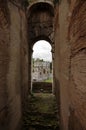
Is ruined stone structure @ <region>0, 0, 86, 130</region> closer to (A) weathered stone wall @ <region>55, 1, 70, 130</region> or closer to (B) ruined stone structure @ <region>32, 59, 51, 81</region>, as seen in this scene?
(A) weathered stone wall @ <region>55, 1, 70, 130</region>

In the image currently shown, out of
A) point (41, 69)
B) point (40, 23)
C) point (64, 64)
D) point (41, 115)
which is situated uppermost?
point (40, 23)

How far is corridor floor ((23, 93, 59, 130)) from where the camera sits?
7629 millimetres

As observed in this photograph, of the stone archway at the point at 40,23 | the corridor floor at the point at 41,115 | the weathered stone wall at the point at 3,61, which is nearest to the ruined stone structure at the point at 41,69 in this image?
the stone archway at the point at 40,23

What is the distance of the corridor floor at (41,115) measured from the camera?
25.0ft

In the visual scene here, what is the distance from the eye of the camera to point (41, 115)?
8.48 metres

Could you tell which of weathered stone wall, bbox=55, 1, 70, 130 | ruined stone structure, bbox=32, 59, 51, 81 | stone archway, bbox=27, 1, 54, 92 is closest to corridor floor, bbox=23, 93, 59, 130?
weathered stone wall, bbox=55, 1, 70, 130

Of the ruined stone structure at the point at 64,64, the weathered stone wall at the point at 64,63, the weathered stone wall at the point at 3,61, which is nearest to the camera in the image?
the ruined stone structure at the point at 64,64

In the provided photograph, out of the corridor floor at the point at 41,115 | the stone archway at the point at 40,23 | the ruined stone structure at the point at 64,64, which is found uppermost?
the stone archway at the point at 40,23

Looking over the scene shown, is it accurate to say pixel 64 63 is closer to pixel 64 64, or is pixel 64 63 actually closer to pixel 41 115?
pixel 64 64

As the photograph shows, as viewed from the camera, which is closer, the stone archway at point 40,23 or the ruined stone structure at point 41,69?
the stone archway at point 40,23

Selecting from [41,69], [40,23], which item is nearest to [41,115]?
[40,23]

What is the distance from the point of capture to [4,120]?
4.43m

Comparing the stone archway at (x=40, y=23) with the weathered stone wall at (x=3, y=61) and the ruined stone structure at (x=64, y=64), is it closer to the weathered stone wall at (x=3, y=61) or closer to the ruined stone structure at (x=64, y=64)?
the ruined stone structure at (x=64, y=64)

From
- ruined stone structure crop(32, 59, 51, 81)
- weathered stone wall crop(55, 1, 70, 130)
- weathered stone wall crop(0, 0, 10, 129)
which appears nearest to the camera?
weathered stone wall crop(55, 1, 70, 130)
